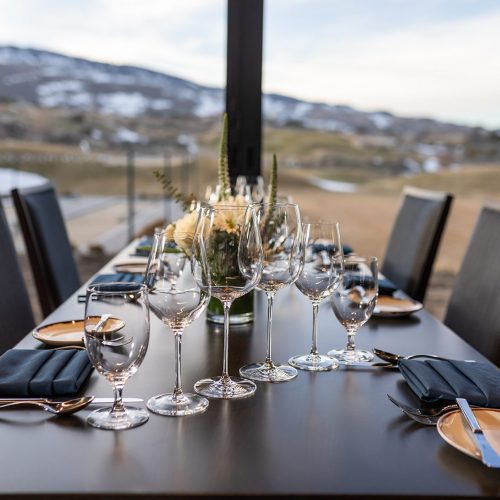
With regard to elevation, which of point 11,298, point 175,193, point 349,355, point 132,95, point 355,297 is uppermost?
point 132,95

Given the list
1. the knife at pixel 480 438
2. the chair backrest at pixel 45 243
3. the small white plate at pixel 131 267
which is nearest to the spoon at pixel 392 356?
the knife at pixel 480 438

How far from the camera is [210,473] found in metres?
0.72

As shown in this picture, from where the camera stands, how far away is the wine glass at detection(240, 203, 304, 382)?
1.07 metres

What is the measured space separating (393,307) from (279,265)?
21.5 inches

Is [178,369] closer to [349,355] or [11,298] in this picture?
[349,355]

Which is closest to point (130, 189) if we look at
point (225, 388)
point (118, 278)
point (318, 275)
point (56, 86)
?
point (56, 86)

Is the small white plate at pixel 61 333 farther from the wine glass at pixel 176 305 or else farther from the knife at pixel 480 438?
the knife at pixel 480 438

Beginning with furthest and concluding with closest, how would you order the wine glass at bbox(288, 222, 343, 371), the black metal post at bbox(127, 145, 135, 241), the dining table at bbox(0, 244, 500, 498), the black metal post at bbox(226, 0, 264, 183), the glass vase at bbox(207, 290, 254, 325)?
the black metal post at bbox(127, 145, 135, 241) < the black metal post at bbox(226, 0, 264, 183) < the glass vase at bbox(207, 290, 254, 325) < the wine glass at bbox(288, 222, 343, 371) < the dining table at bbox(0, 244, 500, 498)

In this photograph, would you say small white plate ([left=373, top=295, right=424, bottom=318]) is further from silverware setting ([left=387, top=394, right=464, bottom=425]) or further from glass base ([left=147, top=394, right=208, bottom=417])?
glass base ([left=147, top=394, right=208, bottom=417])

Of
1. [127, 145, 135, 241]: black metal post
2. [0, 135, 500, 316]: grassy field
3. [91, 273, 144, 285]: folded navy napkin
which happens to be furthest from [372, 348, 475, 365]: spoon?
[127, 145, 135, 241]: black metal post

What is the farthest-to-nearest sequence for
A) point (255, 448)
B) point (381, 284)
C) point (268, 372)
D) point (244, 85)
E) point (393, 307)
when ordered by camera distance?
point (244, 85) < point (381, 284) < point (393, 307) < point (268, 372) < point (255, 448)

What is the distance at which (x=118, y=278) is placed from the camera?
1.74 m

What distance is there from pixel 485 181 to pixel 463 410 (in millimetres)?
3366

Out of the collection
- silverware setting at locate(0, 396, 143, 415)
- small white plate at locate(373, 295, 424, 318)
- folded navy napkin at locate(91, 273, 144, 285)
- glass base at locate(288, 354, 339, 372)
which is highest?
silverware setting at locate(0, 396, 143, 415)
